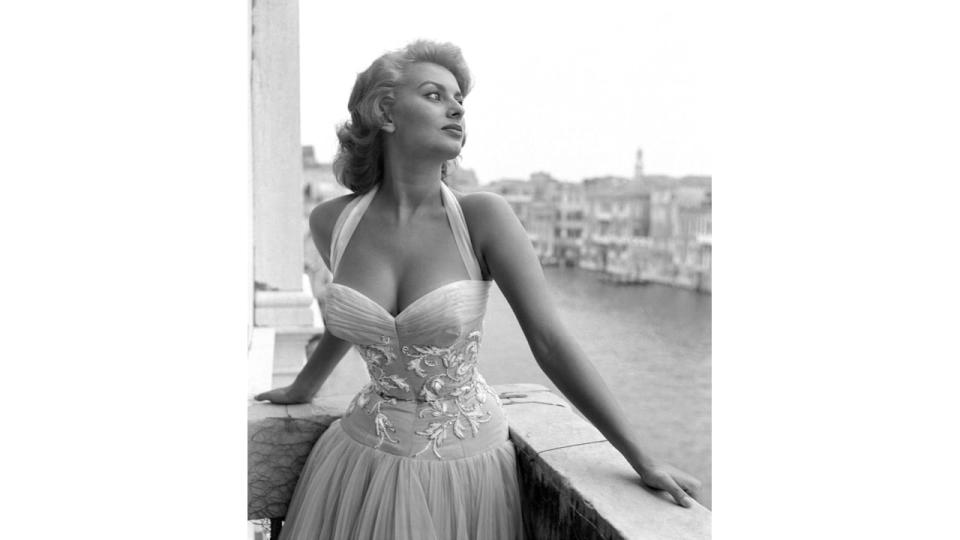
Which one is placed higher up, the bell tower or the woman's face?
the bell tower

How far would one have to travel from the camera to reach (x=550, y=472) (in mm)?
1377

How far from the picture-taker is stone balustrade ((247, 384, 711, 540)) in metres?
1.18

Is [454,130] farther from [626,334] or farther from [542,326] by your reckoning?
[626,334]

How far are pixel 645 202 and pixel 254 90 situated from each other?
3.97m

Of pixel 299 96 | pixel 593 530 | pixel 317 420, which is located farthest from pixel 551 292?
pixel 299 96

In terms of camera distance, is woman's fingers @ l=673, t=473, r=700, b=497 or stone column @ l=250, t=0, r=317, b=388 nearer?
woman's fingers @ l=673, t=473, r=700, b=497

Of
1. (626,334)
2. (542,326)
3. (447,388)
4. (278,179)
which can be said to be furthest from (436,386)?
(278,179)

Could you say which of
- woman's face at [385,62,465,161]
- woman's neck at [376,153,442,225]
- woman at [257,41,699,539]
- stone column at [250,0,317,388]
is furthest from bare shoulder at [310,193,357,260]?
stone column at [250,0,317,388]

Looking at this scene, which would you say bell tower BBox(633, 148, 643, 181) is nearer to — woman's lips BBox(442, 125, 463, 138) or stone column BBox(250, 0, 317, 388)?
stone column BBox(250, 0, 317, 388)

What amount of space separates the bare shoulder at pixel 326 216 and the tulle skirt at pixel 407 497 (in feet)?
1.40

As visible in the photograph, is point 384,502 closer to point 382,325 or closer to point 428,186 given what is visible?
point 382,325

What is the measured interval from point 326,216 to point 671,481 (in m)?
0.87

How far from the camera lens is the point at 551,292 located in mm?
1361

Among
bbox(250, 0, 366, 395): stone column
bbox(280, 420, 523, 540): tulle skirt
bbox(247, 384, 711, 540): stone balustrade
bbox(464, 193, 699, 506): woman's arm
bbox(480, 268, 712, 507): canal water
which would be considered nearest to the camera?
bbox(247, 384, 711, 540): stone balustrade
